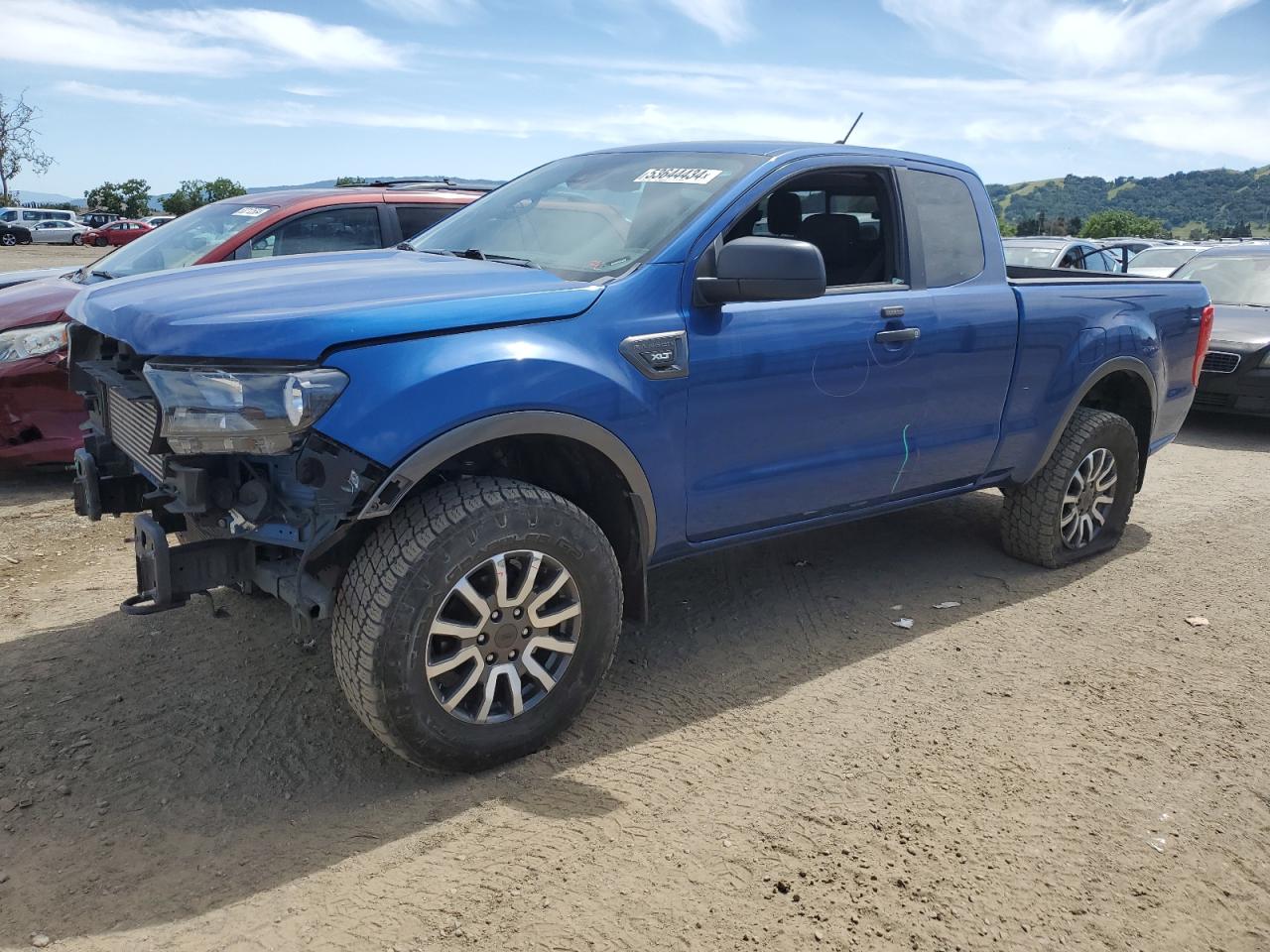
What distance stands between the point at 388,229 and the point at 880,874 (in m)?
5.14

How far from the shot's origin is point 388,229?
660 cm

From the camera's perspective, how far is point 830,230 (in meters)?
4.58

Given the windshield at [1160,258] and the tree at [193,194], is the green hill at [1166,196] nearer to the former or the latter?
the tree at [193,194]

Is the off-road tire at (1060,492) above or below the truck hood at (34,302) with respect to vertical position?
below

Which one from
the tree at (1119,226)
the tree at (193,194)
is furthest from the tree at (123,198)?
the tree at (1119,226)

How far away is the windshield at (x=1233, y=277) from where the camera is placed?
10.2m

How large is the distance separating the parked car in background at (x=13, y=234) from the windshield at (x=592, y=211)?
145 ft

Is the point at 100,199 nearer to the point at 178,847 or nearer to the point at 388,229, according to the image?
the point at 388,229

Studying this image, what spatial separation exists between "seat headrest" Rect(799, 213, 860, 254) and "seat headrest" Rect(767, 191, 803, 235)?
0.04 m

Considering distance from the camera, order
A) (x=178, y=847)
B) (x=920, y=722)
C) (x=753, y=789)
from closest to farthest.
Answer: (x=178, y=847), (x=753, y=789), (x=920, y=722)

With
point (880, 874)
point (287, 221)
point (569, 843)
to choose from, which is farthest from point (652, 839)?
point (287, 221)

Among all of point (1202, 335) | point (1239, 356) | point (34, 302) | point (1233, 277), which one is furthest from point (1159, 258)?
point (34, 302)

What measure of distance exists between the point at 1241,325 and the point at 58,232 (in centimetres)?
4599

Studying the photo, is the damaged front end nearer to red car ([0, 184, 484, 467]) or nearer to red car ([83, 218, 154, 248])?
red car ([0, 184, 484, 467])
